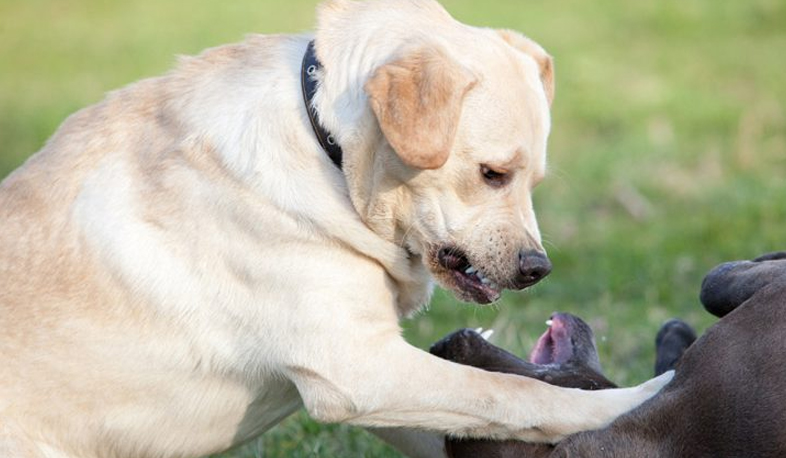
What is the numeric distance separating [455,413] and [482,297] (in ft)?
1.51

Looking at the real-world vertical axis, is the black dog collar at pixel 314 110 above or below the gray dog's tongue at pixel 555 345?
above

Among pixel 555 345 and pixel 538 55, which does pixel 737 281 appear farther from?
pixel 538 55

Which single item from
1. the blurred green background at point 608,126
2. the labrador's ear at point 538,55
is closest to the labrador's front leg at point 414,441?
the blurred green background at point 608,126

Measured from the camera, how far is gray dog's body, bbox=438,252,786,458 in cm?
366

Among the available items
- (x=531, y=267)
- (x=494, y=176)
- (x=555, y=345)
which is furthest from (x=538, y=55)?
(x=555, y=345)

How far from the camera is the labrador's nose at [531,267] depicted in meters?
4.22

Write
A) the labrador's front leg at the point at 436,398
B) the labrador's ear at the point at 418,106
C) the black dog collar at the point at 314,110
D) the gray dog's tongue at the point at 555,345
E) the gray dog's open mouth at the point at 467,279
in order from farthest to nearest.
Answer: the gray dog's tongue at the point at 555,345 < the gray dog's open mouth at the point at 467,279 < the black dog collar at the point at 314,110 < the labrador's front leg at the point at 436,398 < the labrador's ear at the point at 418,106

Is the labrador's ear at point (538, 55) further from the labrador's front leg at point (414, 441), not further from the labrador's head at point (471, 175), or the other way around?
the labrador's front leg at point (414, 441)

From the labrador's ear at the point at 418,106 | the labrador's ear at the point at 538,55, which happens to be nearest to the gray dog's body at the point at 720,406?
the labrador's ear at the point at 418,106

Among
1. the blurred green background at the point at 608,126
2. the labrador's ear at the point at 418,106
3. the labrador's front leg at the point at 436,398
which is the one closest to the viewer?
the labrador's ear at the point at 418,106

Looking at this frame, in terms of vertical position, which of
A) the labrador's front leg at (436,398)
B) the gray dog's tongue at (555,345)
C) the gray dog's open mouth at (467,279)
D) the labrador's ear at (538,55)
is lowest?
the gray dog's tongue at (555,345)

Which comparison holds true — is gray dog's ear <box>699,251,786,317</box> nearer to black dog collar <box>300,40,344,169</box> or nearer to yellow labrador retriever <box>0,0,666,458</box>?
yellow labrador retriever <box>0,0,666,458</box>

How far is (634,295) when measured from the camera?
24.2 ft

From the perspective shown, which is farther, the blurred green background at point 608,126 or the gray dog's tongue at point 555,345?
the blurred green background at point 608,126
